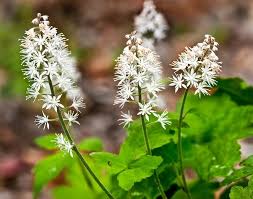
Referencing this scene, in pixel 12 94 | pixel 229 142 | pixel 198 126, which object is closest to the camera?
pixel 229 142

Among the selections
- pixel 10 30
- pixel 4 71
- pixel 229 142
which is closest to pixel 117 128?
pixel 4 71

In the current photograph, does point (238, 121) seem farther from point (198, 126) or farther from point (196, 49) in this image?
point (196, 49)

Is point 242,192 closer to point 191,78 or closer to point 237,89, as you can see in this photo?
point 191,78

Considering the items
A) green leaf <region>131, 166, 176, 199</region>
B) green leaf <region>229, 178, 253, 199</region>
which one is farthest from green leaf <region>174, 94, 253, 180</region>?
green leaf <region>229, 178, 253, 199</region>

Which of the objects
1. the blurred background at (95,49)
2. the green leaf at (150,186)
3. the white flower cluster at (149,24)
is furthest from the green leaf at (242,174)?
the blurred background at (95,49)

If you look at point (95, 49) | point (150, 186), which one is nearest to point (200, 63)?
Answer: point (150, 186)

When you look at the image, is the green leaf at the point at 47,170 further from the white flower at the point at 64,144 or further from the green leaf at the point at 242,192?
the green leaf at the point at 242,192

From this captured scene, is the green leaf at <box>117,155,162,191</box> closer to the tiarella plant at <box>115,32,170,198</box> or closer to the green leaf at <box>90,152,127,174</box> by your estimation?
the green leaf at <box>90,152,127,174</box>
